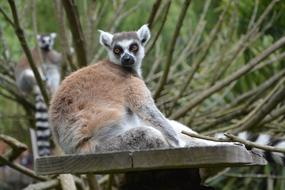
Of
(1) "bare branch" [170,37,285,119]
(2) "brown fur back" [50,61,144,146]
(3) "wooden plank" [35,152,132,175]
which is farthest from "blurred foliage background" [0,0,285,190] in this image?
(3) "wooden plank" [35,152,132,175]

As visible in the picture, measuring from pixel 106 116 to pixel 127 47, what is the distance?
1162 millimetres

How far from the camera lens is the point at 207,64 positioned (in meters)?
7.20

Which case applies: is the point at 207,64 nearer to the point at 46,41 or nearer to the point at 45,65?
the point at 45,65

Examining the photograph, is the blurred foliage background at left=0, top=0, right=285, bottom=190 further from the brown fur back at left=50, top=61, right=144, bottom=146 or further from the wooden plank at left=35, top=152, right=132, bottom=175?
the wooden plank at left=35, top=152, right=132, bottom=175

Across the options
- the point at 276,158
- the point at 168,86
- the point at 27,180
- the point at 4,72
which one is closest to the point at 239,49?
the point at 168,86

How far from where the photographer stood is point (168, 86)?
23.2ft

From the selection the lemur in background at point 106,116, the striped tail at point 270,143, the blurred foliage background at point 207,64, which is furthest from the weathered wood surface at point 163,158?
the blurred foliage background at point 207,64

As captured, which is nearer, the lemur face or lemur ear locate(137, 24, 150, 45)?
the lemur face

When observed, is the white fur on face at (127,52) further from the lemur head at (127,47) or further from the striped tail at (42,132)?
the striped tail at (42,132)

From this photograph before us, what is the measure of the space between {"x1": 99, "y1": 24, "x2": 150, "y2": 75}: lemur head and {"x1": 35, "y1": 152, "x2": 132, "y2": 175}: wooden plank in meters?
1.48

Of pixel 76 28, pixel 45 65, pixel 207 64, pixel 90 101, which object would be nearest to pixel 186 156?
pixel 90 101

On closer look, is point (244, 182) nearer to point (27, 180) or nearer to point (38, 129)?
point (38, 129)

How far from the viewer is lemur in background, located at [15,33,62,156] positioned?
6945mm

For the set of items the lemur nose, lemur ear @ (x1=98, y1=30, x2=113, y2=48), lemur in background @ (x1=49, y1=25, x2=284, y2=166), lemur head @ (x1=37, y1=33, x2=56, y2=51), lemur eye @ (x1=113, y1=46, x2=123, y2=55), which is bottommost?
lemur in background @ (x1=49, y1=25, x2=284, y2=166)
